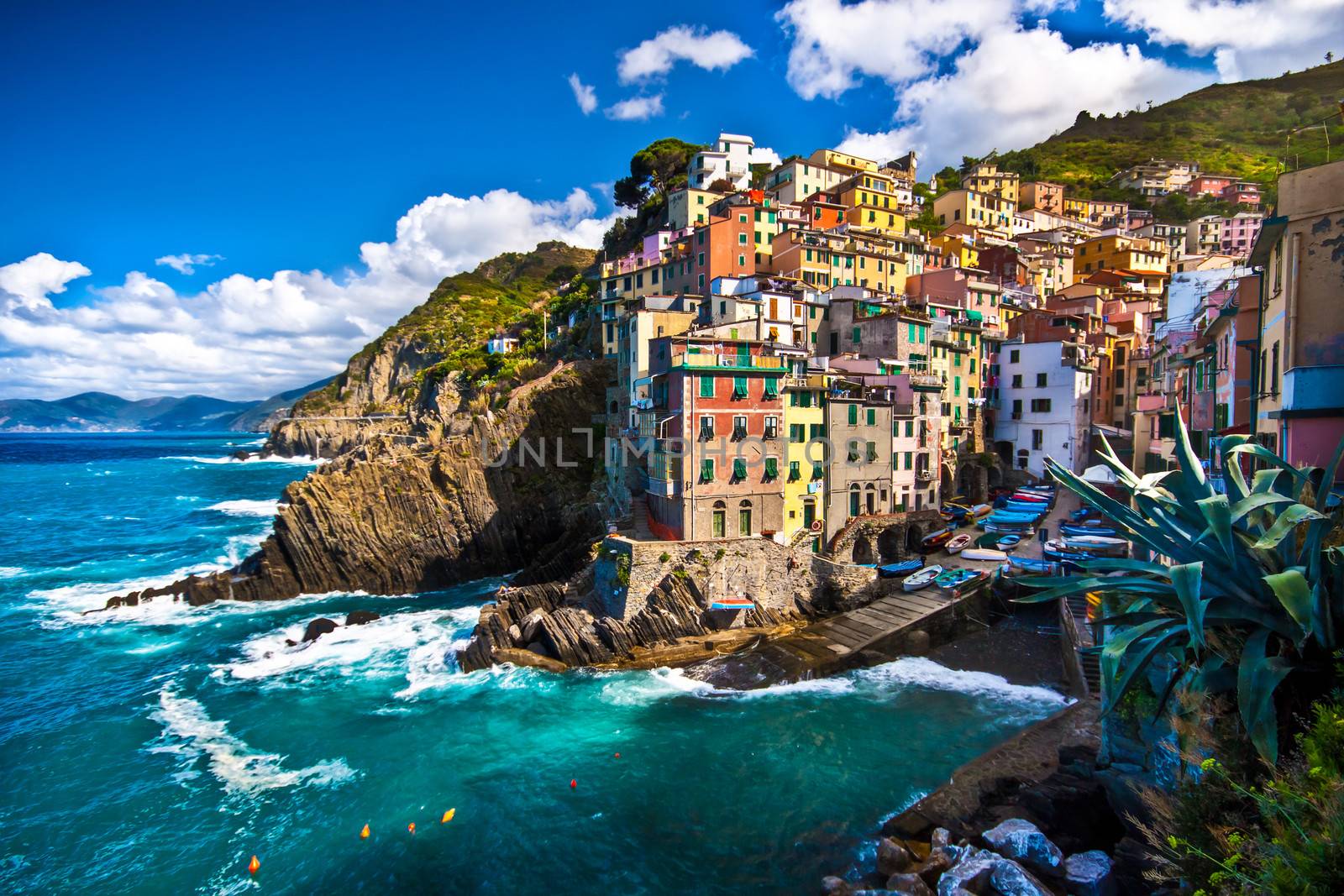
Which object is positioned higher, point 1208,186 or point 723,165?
point 1208,186

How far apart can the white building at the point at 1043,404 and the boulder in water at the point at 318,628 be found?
5283 centimetres

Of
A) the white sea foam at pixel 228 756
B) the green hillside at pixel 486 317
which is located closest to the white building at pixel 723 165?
the green hillside at pixel 486 317

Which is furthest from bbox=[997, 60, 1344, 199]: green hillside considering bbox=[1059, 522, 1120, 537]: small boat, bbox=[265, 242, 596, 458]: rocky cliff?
bbox=[1059, 522, 1120, 537]: small boat

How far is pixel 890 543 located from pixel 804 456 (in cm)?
971

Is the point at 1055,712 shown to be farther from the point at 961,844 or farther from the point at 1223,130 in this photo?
the point at 1223,130

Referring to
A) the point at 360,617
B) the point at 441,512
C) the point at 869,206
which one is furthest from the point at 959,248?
the point at 360,617

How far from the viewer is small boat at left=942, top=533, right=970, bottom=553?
42.5 meters

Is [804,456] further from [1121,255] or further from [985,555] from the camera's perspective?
[1121,255]

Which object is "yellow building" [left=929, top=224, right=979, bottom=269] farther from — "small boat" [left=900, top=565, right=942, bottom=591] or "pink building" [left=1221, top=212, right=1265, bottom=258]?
"small boat" [left=900, top=565, right=942, bottom=591]

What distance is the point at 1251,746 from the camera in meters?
12.8

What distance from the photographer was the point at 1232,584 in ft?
42.2

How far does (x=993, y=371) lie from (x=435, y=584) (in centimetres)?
4944

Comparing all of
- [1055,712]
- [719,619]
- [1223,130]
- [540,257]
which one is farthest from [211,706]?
[1223,130]

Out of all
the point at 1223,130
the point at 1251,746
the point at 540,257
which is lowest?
the point at 1251,746
